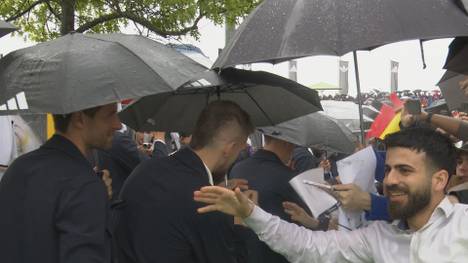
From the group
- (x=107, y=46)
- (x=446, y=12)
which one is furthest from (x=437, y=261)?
(x=107, y=46)

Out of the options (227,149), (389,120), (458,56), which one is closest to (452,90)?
(389,120)

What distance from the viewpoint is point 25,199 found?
2604 mm

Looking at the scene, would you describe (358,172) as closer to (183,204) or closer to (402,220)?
(402,220)

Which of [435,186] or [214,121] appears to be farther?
[214,121]

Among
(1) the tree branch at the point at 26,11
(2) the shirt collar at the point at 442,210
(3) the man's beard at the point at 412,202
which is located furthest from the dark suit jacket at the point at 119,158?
(1) the tree branch at the point at 26,11

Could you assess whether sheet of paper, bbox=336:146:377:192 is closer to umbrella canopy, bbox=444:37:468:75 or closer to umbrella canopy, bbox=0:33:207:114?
umbrella canopy, bbox=444:37:468:75

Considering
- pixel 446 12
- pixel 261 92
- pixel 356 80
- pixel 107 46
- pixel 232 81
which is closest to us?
pixel 446 12

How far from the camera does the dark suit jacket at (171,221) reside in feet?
9.80

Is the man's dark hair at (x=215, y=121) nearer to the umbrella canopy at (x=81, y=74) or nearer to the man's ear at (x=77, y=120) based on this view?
the umbrella canopy at (x=81, y=74)

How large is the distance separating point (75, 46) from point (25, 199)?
735 millimetres

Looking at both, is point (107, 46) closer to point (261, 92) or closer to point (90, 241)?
point (90, 241)

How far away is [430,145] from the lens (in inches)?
112

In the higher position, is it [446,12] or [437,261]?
[446,12]

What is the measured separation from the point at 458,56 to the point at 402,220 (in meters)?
1.09
